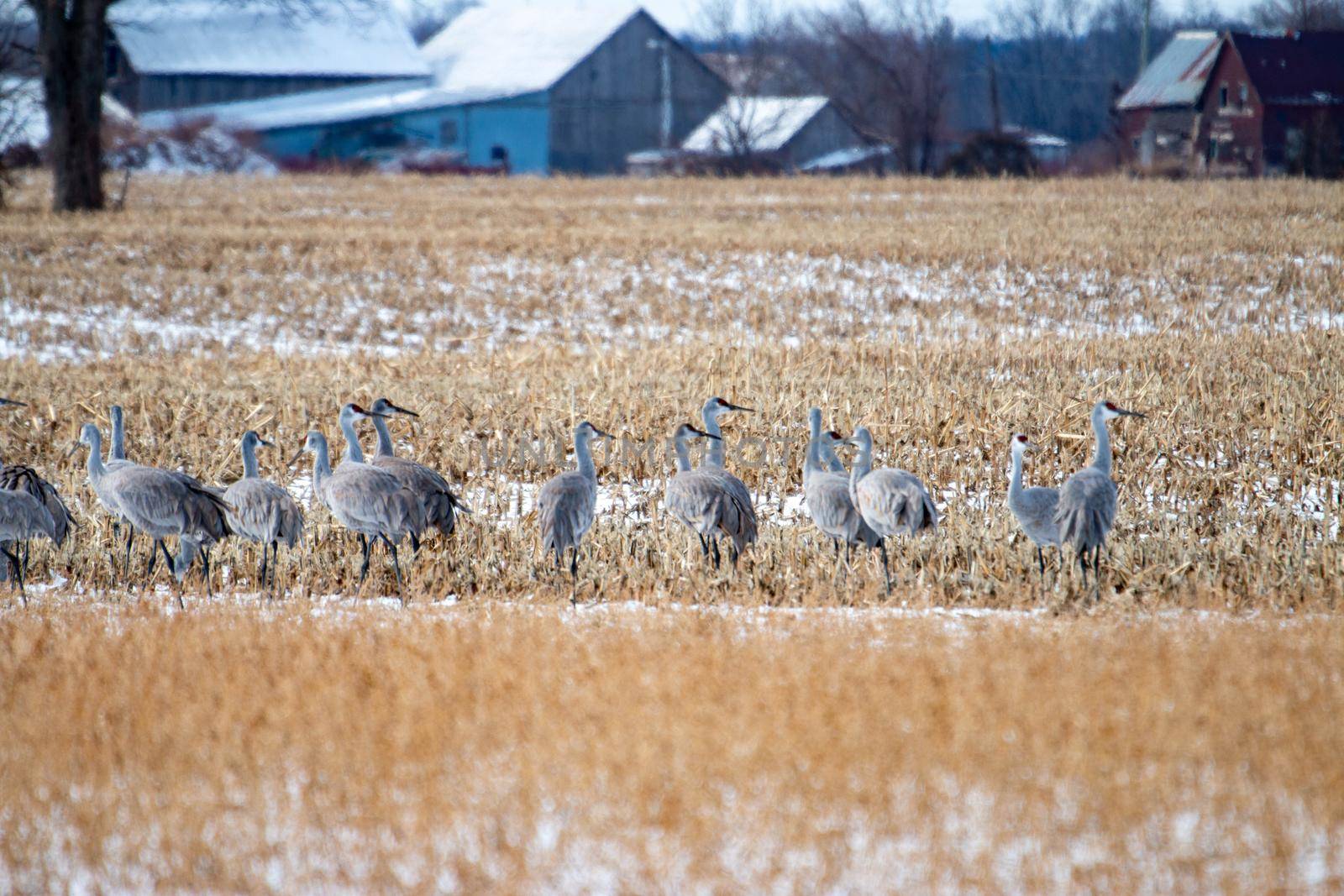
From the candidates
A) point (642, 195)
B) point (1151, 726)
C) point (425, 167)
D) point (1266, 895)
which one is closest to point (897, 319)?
point (1151, 726)

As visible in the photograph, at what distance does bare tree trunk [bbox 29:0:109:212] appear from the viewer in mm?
25344

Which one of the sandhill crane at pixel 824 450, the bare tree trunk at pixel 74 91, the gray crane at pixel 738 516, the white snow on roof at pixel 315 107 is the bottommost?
the gray crane at pixel 738 516

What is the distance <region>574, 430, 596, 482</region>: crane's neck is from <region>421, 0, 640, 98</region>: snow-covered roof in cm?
4917

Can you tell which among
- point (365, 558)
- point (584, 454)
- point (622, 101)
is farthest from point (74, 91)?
point (622, 101)

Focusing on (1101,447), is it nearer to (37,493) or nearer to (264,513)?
(264,513)

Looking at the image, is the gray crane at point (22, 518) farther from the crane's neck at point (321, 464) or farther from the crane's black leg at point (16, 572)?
the crane's neck at point (321, 464)

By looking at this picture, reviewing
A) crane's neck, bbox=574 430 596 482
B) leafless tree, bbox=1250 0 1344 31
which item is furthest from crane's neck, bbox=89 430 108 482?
leafless tree, bbox=1250 0 1344 31

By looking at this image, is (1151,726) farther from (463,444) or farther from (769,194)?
(769,194)

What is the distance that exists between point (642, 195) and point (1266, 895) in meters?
30.3

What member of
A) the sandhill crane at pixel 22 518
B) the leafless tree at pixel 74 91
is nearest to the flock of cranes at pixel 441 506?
the sandhill crane at pixel 22 518

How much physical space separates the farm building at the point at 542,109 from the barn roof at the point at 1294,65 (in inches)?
817

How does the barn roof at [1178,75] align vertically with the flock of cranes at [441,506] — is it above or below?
above

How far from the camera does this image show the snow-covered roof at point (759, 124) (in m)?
A: 52.8

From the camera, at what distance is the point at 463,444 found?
983 cm
